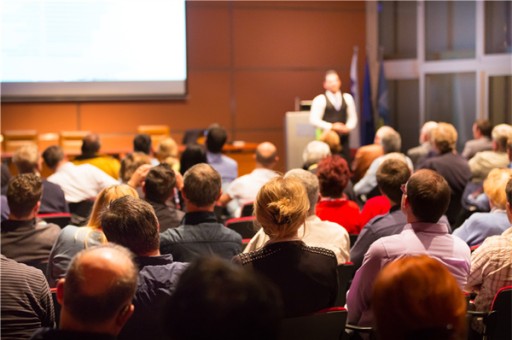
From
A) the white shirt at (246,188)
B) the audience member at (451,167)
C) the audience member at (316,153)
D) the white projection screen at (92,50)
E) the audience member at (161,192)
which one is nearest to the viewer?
the audience member at (161,192)

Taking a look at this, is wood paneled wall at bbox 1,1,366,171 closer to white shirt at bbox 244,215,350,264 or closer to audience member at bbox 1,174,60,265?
audience member at bbox 1,174,60,265

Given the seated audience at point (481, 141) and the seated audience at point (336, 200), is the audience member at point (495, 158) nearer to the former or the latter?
the seated audience at point (481, 141)

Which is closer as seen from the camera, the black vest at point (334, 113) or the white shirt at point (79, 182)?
the white shirt at point (79, 182)

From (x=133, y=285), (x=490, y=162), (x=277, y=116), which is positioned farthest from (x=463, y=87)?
(x=133, y=285)

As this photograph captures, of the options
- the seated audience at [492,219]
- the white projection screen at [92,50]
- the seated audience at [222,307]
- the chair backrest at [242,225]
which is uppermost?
the white projection screen at [92,50]

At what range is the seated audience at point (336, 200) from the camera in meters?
4.83

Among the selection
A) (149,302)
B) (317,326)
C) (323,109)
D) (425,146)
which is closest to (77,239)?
(149,302)

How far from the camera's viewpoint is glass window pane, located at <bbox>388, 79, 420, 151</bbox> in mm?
11617

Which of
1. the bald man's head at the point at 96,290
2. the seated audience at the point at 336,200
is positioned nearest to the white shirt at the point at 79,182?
the seated audience at the point at 336,200

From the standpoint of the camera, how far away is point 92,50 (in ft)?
33.6

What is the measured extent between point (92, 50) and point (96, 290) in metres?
8.64

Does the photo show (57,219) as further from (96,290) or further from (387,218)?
(96,290)

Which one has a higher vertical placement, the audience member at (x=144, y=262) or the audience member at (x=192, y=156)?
the audience member at (x=192, y=156)

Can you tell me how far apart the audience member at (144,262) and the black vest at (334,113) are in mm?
6077
